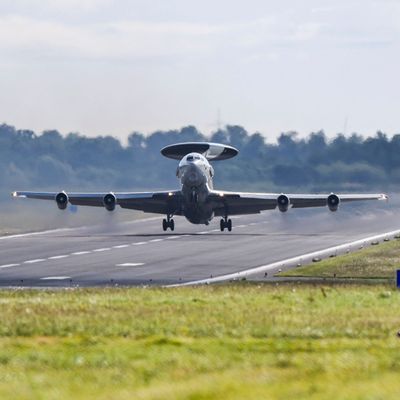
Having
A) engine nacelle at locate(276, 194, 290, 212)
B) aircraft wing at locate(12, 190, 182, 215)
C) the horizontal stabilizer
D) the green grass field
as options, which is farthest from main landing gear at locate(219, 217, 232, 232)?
the green grass field

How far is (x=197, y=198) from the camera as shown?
82.8 metres

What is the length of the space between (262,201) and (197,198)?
20.9 feet

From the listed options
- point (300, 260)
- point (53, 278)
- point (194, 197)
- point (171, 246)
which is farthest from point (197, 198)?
point (53, 278)

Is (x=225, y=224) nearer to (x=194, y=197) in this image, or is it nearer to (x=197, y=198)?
(x=197, y=198)

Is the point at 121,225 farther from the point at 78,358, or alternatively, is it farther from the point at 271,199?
the point at 78,358

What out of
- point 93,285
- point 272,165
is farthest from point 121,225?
point 93,285

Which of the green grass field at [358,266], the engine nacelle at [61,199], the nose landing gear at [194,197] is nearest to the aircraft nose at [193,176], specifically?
the nose landing gear at [194,197]

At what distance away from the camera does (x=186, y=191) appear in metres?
82.5

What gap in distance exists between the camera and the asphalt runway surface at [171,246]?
2239 inches

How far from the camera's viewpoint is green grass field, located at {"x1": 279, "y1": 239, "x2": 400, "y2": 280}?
54625 mm

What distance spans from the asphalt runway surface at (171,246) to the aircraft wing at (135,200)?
7.32ft

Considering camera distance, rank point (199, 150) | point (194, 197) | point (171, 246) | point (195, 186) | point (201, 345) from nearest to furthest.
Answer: point (201, 345) < point (171, 246) < point (195, 186) < point (194, 197) < point (199, 150)

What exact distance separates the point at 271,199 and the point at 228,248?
12659 mm

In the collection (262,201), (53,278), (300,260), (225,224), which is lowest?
(53,278)
